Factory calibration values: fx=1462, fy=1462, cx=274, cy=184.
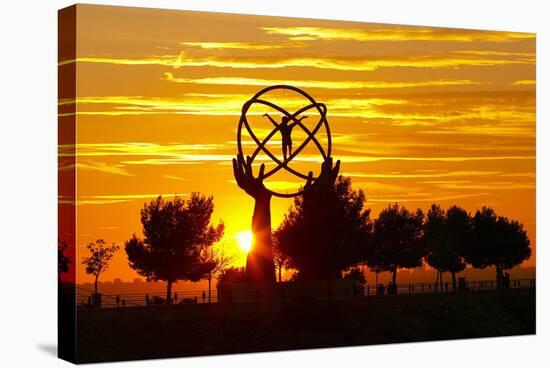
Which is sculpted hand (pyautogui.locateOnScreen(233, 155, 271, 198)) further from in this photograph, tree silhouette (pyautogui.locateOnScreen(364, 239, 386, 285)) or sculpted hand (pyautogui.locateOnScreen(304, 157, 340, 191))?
tree silhouette (pyautogui.locateOnScreen(364, 239, 386, 285))

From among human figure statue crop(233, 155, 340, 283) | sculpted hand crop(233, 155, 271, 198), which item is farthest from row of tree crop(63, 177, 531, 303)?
sculpted hand crop(233, 155, 271, 198)

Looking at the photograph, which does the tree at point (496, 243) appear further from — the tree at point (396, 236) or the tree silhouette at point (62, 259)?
the tree silhouette at point (62, 259)

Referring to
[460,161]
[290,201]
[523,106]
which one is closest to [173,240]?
[290,201]

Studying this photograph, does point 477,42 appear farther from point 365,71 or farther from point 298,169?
point 298,169

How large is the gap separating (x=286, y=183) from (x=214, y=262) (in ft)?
6.40

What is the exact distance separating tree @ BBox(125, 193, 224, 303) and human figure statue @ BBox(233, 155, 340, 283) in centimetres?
73

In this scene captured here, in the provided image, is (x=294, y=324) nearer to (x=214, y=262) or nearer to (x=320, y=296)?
(x=320, y=296)

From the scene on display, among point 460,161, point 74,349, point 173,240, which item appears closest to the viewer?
point 74,349

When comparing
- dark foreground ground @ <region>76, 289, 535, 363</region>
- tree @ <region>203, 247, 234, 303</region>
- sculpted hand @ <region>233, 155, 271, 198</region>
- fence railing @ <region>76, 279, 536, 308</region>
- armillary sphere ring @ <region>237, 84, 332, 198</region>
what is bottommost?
dark foreground ground @ <region>76, 289, 535, 363</region>

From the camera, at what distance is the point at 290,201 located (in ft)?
86.1

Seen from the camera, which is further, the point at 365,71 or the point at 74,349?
the point at 365,71

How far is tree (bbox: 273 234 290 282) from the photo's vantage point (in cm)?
2627

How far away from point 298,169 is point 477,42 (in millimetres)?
4430

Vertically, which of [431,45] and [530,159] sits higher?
[431,45]
